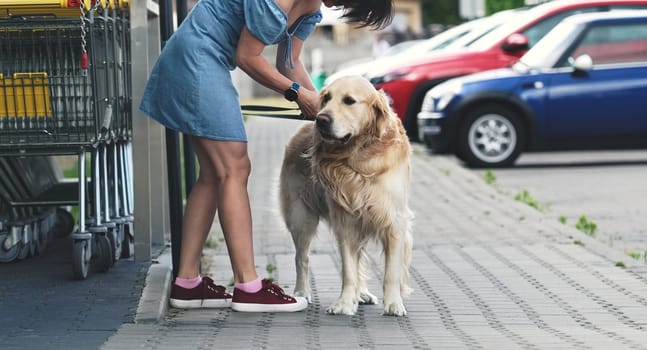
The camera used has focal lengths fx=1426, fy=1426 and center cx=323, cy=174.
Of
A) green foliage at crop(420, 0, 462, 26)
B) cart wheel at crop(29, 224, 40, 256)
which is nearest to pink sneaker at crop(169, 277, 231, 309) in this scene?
cart wheel at crop(29, 224, 40, 256)

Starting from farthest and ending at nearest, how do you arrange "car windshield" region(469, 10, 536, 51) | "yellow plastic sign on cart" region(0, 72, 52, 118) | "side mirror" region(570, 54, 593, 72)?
"car windshield" region(469, 10, 536, 51), "side mirror" region(570, 54, 593, 72), "yellow plastic sign on cart" region(0, 72, 52, 118)

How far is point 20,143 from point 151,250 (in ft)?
3.41

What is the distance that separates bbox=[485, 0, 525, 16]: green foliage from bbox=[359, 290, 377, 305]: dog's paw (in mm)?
23352

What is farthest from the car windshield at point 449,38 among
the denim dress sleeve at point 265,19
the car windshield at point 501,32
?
the denim dress sleeve at point 265,19

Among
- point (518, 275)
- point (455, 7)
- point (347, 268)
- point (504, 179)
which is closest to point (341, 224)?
point (347, 268)

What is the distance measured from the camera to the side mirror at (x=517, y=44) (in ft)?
56.2

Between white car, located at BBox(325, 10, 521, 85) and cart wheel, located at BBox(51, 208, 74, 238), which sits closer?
cart wheel, located at BBox(51, 208, 74, 238)

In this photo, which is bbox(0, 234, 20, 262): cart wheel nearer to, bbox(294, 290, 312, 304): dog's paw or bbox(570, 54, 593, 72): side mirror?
bbox(294, 290, 312, 304): dog's paw

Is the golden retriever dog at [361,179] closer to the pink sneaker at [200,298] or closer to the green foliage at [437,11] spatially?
the pink sneaker at [200,298]

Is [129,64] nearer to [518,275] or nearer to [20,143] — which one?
[20,143]

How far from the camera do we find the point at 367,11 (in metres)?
6.43

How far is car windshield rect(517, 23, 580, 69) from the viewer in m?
A: 16.1

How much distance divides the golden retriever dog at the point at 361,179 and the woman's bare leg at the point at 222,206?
384 mm

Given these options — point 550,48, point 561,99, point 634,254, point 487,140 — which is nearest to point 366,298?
point 634,254
